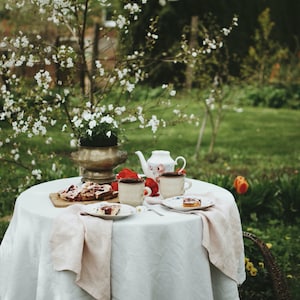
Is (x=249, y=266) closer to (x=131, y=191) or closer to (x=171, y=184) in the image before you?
(x=171, y=184)

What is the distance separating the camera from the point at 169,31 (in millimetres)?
14570

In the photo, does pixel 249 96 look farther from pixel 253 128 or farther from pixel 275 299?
pixel 275 299

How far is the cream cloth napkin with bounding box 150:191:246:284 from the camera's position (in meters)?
2.76

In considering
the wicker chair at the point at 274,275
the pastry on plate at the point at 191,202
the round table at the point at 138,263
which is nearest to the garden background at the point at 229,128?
the wicker chair at the point at 274,275

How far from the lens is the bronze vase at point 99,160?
3.25 m

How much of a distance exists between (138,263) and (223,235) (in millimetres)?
438

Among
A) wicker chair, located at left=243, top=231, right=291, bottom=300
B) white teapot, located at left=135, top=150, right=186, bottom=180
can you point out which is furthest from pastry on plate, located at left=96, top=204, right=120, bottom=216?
wicker chair, located at left=243, top=231, right=291, bottom=300

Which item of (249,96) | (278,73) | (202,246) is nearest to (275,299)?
(202,246)

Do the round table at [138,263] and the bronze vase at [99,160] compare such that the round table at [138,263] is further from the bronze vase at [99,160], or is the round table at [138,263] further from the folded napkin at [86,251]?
the bronze vase at [99,160]

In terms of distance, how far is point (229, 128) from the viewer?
1105 cm

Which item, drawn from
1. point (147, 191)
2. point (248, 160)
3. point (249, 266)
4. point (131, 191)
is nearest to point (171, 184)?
point (147, 191)

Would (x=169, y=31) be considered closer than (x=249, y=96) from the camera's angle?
No

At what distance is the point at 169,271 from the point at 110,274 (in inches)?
10.7

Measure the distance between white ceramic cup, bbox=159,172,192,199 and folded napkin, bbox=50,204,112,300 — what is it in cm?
50
